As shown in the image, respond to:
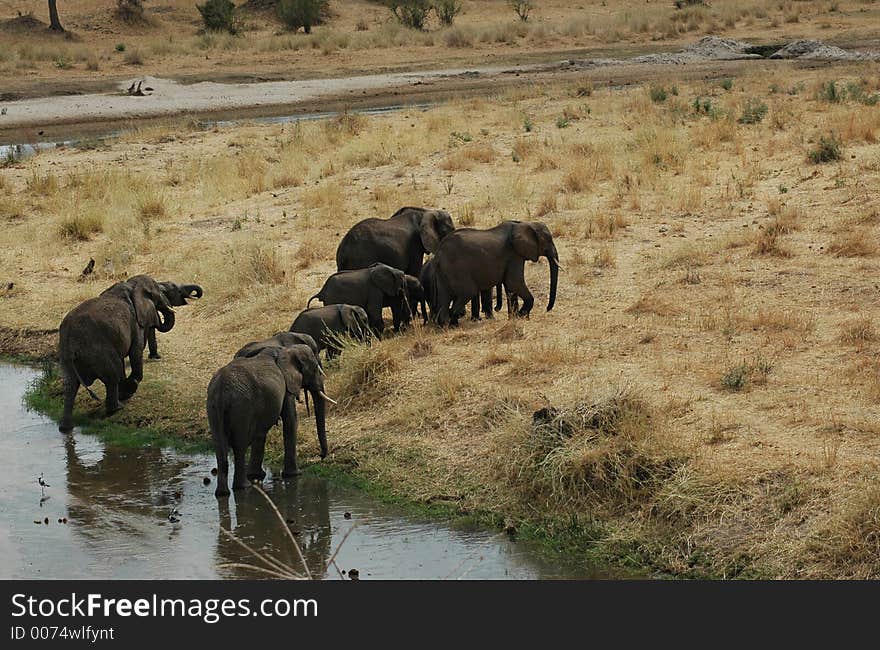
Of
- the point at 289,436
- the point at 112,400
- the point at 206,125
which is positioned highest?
the point at 206,125

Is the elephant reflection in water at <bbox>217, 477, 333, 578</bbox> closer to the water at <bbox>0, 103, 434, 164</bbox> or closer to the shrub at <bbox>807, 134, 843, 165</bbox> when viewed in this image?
the shrub at <bbox>807, 134, 843, 165</bbox>

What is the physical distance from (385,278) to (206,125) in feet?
62.5

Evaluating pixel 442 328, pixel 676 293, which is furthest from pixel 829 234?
pixel 442 328

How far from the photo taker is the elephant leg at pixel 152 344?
12763mm

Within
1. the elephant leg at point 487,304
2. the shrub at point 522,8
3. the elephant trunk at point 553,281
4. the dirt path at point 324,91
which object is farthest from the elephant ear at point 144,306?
the shrub at point 522,8

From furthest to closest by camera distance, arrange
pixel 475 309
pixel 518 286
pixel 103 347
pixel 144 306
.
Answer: pixel 475 309
pixel 518 286
pixel 144 306
pixel 103 347

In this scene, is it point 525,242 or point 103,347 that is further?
point 525,242

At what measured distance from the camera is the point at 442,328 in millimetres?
12633

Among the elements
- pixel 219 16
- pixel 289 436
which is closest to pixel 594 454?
pixel 289 436

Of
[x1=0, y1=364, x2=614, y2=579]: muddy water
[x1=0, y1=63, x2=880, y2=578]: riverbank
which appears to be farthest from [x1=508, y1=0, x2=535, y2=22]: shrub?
[x1=0, y1=364, x2=614, y2=579]: muddy water

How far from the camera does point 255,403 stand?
957 centimetres

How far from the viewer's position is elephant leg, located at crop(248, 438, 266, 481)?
32.4 ft

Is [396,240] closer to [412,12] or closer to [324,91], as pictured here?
[324,91]

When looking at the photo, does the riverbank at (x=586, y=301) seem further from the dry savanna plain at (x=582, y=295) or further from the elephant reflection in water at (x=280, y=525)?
the elephant reflection in water at (x=280, y=525)
